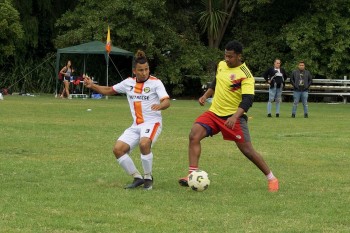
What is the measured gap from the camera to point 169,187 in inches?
359

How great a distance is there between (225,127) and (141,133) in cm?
102

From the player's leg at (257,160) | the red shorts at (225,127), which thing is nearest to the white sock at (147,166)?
the red shorts at (225,127)

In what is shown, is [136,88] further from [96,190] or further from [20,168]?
[20,168]

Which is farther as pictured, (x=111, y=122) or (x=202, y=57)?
(x=202, y=57)

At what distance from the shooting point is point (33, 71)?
40000 millimetres

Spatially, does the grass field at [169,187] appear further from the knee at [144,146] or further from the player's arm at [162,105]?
the player's arm at [162,105]

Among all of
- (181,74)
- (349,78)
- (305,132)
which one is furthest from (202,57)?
(305,132)

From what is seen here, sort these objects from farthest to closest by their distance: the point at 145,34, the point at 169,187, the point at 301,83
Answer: the point at 145,34
the point at 301,83
the point at 169,187

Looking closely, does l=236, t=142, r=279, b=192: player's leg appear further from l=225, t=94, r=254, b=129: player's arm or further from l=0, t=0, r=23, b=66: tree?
l=0, t=0, r=23, b=66: tree

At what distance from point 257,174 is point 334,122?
11.5 m

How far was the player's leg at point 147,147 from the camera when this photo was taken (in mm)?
9000

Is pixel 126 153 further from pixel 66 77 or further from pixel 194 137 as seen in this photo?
pixel 66 77

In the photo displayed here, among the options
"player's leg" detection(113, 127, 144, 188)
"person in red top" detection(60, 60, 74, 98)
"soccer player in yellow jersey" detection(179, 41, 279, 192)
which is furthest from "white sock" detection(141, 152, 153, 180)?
"person in red top" detection(60, 60, 74, 98)

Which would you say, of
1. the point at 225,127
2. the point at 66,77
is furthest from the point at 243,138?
the point at 66,77
